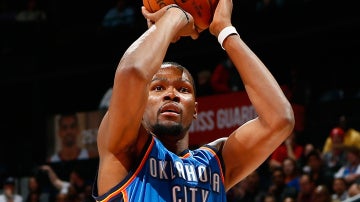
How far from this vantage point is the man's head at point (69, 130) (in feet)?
45.6

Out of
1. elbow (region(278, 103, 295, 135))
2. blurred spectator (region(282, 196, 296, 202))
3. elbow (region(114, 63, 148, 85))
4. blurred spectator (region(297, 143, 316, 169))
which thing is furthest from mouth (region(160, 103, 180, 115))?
blurred spectator (region(297, 143, 316, 169))

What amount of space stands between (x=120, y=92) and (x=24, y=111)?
557 inches

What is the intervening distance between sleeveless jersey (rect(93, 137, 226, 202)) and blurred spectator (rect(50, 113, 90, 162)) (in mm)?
9859

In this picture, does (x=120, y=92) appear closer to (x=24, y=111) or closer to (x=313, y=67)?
(x=313, y=67)

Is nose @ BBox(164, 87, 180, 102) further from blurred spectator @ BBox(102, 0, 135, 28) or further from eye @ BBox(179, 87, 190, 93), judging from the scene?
blurred spectator @ BBox(102, 0, 135, 28)

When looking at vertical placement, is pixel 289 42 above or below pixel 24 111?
above

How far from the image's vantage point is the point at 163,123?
3947 mm

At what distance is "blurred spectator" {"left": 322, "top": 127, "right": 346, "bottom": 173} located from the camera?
407 inches

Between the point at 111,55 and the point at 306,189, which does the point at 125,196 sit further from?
the point at 111,55

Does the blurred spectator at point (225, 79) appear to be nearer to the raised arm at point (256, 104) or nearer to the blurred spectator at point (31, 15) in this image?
the blurred spectator at point (31, 15)

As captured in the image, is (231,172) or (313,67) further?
(313,67)

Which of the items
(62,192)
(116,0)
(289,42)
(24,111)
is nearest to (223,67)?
(289,42)

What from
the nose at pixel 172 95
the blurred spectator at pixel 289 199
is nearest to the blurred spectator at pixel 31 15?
the blurred spectator at pixel 289 199

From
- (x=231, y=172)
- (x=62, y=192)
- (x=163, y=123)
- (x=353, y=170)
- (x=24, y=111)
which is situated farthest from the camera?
(x=24, y=111)
